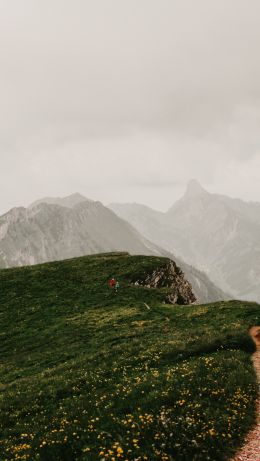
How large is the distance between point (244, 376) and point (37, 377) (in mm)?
16620

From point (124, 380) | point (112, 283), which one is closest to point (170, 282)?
point (112, 283)

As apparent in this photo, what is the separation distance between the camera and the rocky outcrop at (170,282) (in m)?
62.2

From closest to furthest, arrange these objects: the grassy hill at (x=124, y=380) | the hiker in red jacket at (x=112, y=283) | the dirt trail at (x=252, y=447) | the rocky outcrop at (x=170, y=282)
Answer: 1. the dirt trail at (x=252, y=447)
2. the grassy hill at (x=124, y=380)
3. the hiker in red jacket at (x=112, y=283)
4. the rocky outcrop at (x=170, y=282)

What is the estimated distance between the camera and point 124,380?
907 inches

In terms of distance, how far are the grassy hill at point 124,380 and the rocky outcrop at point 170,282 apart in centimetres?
792

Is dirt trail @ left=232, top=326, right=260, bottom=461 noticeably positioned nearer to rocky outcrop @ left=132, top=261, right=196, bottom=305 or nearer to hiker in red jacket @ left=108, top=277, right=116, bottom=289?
hiker in red jacket @ left=108, top=277, right=116, bottom=289

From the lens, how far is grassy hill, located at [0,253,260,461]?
50.2 feet

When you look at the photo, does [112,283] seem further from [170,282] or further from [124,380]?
[124,380]

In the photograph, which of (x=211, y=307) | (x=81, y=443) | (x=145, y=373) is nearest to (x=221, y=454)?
(x=81, y=443)

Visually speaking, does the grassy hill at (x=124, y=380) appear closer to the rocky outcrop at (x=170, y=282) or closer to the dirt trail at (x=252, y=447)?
the dirt trail at (x=252, y=447)

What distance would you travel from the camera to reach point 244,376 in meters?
20.5

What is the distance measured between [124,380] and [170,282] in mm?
43926

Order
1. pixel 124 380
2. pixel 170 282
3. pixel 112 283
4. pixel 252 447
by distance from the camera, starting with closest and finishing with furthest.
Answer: pixel 252 447 → pixel 124 380 → pixel 112 283 → pixel 170 282

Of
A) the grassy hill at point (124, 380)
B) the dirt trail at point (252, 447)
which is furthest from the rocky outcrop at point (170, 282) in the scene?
the dirt trail at point (252, 447)
